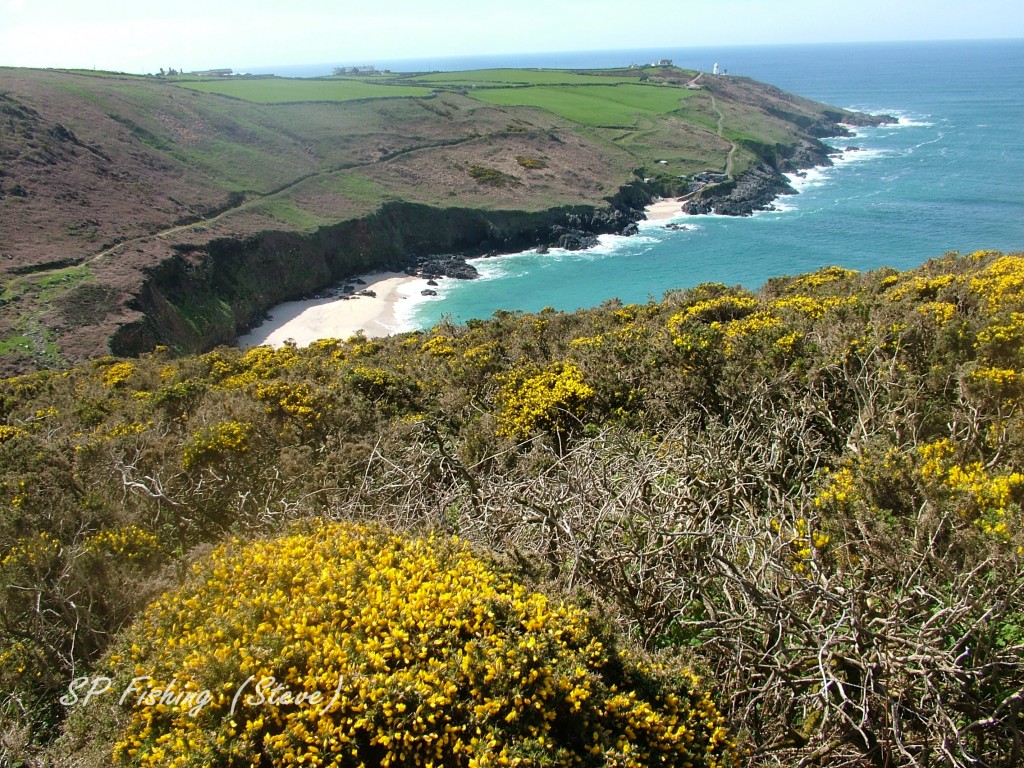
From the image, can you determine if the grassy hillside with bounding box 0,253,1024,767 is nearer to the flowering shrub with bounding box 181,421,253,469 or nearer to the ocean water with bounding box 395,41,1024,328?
the flowering shrub with bounding box 181,421,253,469

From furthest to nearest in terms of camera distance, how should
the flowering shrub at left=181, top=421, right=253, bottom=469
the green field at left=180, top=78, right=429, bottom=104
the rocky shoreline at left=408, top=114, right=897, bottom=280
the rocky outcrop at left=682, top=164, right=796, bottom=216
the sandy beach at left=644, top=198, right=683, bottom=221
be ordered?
the green field at left=180, top=78, right=429, bottom=104 → the rocky outcrop at left=682, top=164, right=796, bottom=216 → the sandy beach at left=644, top=198, right=683, bottom=221 → the rocky shoreline at left=408, top=114, right=897, bottom=280 → the flowering shrub at left=181, top=421, right=253, bottom=469

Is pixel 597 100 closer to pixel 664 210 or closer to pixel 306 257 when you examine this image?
pixel 664 210

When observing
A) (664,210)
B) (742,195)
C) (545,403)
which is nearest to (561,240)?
(664,210)

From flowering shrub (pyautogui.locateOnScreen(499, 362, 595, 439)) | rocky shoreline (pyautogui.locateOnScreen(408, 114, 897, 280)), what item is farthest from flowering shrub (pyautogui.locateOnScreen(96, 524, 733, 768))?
rocky shoreline (pyautogui.locateOnScreen(408, 114, 897, 280))

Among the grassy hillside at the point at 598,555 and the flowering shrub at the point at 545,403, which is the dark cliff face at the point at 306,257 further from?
the flowering shrub at the point at 545,403

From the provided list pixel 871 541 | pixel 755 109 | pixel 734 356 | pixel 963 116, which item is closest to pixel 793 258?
pixel 734 356

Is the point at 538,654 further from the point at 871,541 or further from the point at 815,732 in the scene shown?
the point at 871,541

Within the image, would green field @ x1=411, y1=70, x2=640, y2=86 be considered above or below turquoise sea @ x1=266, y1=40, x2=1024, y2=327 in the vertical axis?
above
